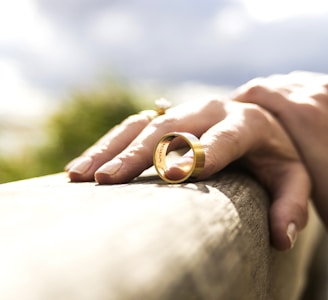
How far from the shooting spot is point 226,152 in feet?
2.48

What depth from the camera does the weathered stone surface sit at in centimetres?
28

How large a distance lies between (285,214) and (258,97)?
0.30 metres

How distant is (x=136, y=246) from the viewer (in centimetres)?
33

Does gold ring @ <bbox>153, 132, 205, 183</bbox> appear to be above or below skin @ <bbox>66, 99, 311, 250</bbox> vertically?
above

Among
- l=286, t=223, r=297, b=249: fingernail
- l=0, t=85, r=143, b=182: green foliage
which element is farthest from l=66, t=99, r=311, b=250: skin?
l=0, t=85, r=143, b=182: green foliage

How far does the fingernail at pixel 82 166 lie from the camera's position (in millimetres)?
790

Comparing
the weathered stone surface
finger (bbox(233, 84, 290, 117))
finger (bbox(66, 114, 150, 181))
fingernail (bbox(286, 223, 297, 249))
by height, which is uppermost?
the weathered stone surface

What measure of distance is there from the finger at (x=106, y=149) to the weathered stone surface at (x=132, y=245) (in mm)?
205

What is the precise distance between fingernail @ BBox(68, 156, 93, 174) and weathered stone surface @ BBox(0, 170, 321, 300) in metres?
0.20

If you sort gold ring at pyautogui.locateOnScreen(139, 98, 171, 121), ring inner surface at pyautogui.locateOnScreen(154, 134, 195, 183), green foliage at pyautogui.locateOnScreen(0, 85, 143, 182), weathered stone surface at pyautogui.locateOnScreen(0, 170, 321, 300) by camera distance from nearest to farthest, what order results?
weathered stone surface at pyautogui.locateOnScreen(0, 170, 321, 300) → ring inner surface at pyautogui.locateOnScreen(154, 134, 195, 183) → gold ring at pyautogui.locateOnScreen(139, 98, 171, 121) → green foliage at pyautogui.locateOnScreen(0, 85, 143, 182)

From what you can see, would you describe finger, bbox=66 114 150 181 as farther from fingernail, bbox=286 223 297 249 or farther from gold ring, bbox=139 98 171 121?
fingernail, bbox=286 223 297 249

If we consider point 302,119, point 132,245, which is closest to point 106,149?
point 302,119

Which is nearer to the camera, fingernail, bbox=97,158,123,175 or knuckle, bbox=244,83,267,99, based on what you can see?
fingernail, bbox=97,158,123,175

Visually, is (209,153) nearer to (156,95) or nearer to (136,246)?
(136,246)
